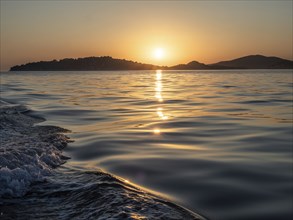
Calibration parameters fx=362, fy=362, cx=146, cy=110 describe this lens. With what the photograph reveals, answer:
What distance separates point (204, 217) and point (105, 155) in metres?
3.60

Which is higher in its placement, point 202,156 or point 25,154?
point 25,154

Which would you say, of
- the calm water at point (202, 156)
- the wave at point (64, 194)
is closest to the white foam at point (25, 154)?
the wave at point (64, 194)

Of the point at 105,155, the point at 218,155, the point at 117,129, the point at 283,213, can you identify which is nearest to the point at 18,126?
the point at 117,129

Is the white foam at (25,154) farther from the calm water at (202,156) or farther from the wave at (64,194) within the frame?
the calm water at (202,156)

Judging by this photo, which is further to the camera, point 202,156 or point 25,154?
point 202,156

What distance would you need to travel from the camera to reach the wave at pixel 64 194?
13.5 ft

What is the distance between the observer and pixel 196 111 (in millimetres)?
14898

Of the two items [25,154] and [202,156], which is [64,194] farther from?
[202,156]

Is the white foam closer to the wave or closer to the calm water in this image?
the wave

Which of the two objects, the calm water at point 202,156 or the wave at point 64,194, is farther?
the calm water at point 202,156

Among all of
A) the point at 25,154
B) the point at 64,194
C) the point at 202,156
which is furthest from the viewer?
the point at 202,156

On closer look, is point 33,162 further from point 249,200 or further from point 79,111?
point 79,111

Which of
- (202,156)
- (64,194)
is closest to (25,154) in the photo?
(64,194)

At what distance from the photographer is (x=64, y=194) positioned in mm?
4758
